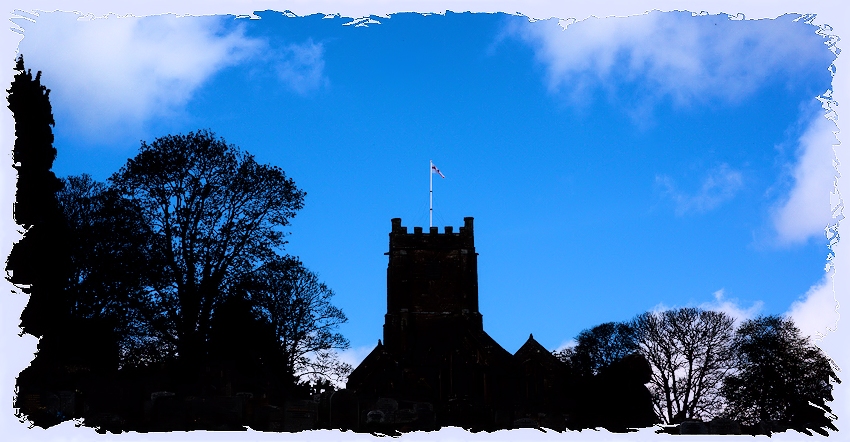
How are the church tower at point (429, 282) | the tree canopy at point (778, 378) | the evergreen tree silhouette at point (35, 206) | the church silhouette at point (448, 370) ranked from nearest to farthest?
the evergreen tree silhouette at point (35, 206)
the tree canopy at point (778, 378)
the church silhouette at point (448, 370)
the church tower at point (429, 282)

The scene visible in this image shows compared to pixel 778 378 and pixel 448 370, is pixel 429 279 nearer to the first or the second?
pixel 448 370

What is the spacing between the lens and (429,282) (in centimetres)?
6888

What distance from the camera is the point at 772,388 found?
20.7 m

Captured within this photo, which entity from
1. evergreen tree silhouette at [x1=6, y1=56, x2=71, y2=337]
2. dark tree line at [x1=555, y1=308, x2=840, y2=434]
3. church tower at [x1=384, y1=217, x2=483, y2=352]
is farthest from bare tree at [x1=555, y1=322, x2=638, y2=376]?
evergreen tree silhouette at [x1=6, y1=56, x2=71, y2=337]

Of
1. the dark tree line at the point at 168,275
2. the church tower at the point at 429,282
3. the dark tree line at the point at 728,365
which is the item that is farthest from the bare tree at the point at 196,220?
the church tower at the point at 429,282

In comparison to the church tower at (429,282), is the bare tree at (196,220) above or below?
below

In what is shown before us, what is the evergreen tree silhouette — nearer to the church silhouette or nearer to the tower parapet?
the church silhouette

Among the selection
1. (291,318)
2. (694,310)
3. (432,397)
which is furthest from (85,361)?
(694,310)

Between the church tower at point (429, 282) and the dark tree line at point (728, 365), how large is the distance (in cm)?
1976

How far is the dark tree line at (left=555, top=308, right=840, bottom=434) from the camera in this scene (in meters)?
12.5

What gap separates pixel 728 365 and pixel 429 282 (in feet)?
127

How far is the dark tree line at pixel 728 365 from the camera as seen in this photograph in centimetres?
1250

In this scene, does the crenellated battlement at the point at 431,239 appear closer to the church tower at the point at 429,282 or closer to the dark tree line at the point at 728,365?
the church tower at the point at 429,282

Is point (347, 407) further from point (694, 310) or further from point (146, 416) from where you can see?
point (694, 310)
